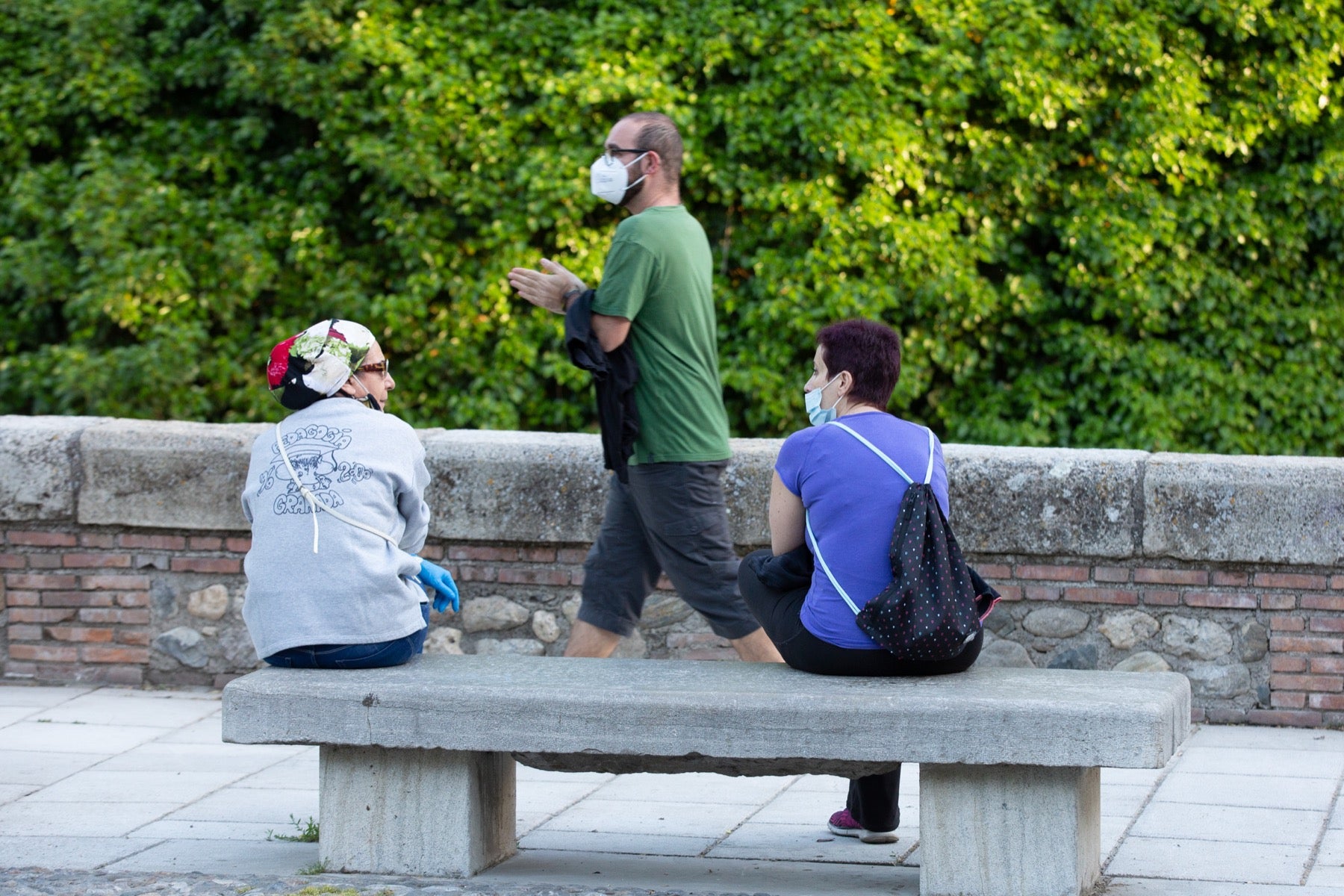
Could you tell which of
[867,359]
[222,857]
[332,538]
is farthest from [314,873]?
[867,359]

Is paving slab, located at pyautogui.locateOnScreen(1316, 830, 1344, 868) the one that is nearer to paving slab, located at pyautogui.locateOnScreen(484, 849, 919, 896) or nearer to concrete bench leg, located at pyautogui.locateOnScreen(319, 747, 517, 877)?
paving slab, located at pyautogui.locateOnScreen(484, 849, 919, 896)

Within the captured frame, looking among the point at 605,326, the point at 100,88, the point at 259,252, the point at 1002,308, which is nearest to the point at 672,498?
the point at 605,326

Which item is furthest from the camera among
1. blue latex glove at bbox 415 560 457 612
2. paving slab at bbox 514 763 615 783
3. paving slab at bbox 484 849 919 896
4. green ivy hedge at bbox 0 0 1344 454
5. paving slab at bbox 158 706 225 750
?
green ivy hedge at bbox 0 0 1344 454

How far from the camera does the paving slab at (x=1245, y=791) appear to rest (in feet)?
14.2

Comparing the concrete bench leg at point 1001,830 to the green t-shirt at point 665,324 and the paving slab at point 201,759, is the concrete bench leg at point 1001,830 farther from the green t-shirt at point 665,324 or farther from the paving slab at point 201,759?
the paving slab at point 201,759

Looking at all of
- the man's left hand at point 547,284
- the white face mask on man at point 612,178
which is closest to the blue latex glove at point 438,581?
the man's left hand at point 547,284

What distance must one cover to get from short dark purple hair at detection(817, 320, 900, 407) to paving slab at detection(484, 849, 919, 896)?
1102 mm

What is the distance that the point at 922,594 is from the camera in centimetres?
336

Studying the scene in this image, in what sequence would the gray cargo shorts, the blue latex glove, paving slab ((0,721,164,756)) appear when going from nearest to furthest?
the blue latex glove < the gray cargo shorts < paving slab ((0,721,164,756))

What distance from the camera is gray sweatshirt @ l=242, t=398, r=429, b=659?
3.59 m

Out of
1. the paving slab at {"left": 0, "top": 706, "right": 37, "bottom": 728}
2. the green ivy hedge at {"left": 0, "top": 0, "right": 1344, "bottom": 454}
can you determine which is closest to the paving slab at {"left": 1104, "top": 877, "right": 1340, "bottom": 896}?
the paving slab at {"left": 0, "top": 706, "right": 37, "bottom": 728}

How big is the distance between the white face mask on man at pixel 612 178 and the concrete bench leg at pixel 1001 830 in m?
1.84

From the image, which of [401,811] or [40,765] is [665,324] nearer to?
[401,811]

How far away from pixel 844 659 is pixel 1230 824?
1.32 meters
